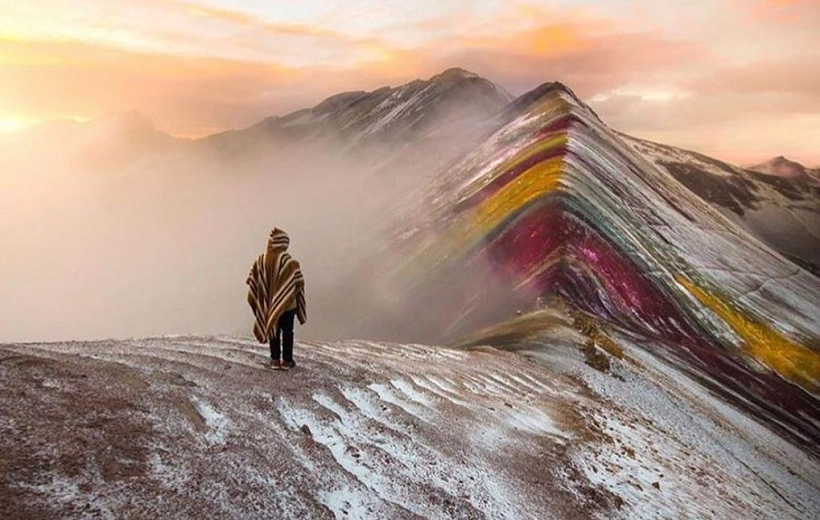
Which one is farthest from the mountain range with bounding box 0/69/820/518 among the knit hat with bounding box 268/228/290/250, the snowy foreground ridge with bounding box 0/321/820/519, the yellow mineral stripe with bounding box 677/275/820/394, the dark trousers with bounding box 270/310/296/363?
the knit hat with bounding box 268/228/290/250

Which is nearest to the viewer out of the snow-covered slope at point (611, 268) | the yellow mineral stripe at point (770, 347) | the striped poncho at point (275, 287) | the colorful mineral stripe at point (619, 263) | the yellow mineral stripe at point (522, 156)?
the striped poncho at point (275, 287)

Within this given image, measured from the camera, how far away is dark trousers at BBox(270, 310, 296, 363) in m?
17.0

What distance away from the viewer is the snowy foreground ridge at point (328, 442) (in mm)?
10297

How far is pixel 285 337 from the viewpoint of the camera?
17719mm

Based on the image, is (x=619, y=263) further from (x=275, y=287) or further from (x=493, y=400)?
(x=275, y=287)

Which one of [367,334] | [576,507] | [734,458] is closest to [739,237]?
[367,334]

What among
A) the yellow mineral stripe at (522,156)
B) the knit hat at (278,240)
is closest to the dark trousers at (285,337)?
the knit hat at (278,240)

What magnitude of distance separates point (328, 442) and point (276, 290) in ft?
15.9

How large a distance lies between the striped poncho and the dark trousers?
0.17 metres

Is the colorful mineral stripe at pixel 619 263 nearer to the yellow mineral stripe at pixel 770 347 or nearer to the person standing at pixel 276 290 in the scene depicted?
the yellow mineral stripe at pixel 770 347

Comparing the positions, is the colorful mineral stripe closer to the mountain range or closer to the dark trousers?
the mountain range

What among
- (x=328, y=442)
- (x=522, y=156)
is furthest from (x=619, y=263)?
(x=328, y=442)

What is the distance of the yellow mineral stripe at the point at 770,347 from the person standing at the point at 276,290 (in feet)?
187

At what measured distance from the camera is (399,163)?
586ft
